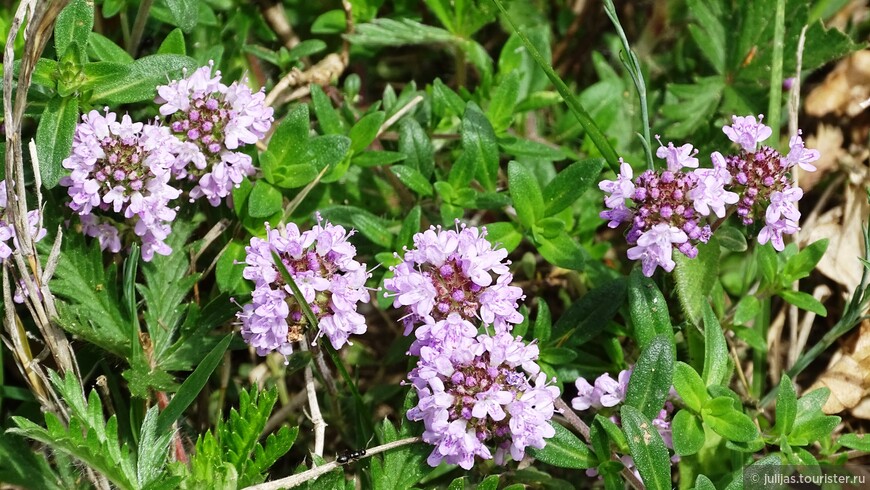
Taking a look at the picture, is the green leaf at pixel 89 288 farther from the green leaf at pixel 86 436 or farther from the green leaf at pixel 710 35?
the green leaf at pixel 710 35

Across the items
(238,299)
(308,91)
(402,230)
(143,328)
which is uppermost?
(308,91)

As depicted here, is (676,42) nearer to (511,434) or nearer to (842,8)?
(842,8)

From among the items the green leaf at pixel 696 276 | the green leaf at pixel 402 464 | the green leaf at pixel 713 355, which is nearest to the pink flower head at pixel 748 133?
the green leaf at pixel 696 276

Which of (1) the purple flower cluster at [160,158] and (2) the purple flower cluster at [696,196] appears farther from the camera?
(1) the purple flower cluster at [160,158]

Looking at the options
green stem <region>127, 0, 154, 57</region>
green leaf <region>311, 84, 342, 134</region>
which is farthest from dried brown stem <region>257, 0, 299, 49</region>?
green leaf <region>311, 84, 342, 134</region>

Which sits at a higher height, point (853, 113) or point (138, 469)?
point (853, 113)

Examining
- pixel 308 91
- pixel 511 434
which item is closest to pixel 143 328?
pixel 308 91

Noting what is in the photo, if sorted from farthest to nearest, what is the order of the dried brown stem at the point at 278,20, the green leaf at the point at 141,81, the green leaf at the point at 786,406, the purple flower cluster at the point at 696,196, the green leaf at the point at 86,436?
the dried brown stem at the point at 278,20 → the green leaf at the point at 141,81 → the green leaf at the point at 786,406 → the purple flower cluster at the point at 696,196 → the green leaf at the point at 86,436
